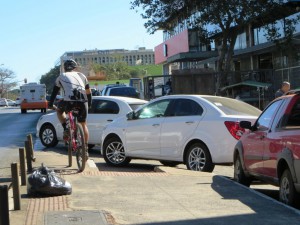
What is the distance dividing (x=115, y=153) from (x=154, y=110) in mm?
1418

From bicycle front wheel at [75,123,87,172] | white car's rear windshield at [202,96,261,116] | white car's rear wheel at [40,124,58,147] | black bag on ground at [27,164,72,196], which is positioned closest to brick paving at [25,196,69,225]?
black bag on ground at [27,164,72,196]

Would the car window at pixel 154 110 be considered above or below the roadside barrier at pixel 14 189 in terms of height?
above

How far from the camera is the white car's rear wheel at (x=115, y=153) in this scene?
12109mm

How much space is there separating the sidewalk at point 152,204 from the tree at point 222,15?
54.5ft

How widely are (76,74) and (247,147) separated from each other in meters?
3.41

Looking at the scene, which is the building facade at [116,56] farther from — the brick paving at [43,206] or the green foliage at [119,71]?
the brick paving at [43,206]

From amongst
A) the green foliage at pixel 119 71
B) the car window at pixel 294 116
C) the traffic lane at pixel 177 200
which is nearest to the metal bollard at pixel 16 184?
the traffic lane at pixel 177 200

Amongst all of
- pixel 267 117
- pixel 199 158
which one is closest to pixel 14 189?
pixel 267 117

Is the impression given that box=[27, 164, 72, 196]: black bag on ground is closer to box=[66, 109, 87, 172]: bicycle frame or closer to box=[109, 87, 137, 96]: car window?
box=[66, 109, 87, 172]: bicycle frame

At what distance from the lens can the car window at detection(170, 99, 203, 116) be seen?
10867mm

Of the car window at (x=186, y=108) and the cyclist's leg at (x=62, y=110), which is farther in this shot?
the car window at (x=186, y=108)

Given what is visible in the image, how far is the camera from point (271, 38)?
1069 inches

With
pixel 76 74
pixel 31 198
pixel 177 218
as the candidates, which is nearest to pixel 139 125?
pixel 76 74

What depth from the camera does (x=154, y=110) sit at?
1160 cm
